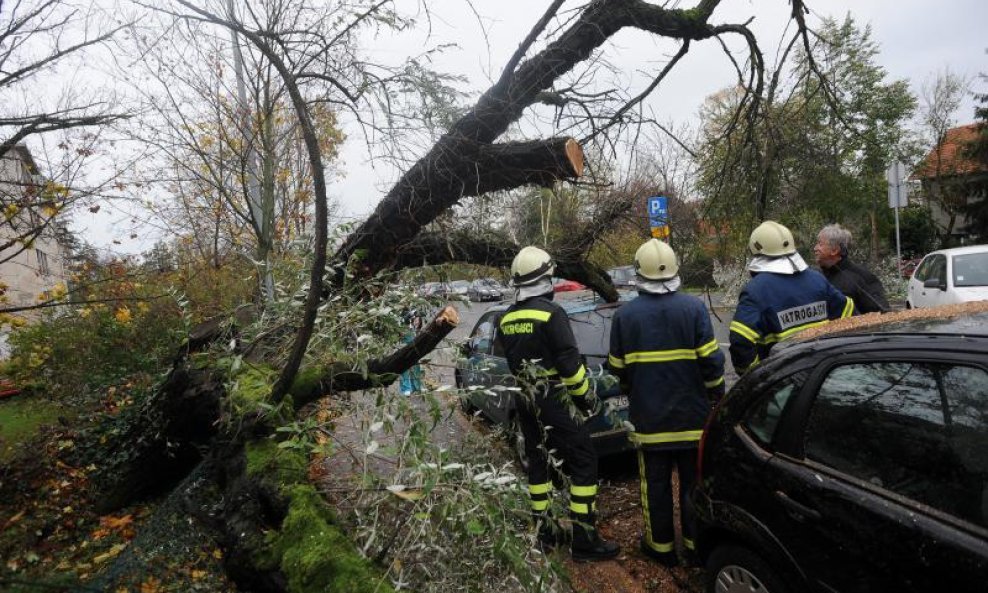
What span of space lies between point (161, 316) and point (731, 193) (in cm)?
742

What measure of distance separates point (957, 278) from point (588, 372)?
6788mm

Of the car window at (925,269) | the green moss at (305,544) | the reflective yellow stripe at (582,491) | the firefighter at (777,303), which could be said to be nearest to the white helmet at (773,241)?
the firefighter at (777,303)

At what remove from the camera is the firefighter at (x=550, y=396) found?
134 inches

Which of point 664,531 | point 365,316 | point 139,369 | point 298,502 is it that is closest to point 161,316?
point 139,369

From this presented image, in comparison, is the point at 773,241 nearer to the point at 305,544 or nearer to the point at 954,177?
the point at 305,544

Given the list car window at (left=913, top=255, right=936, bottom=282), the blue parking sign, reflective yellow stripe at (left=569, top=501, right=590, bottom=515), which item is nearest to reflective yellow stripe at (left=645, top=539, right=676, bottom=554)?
reflective yellow stripe at (left=569, top=501, right=590, bottom=515)

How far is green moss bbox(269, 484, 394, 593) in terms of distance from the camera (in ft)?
6.43

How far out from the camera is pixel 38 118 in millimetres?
4270

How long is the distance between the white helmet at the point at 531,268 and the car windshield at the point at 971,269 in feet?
23.7

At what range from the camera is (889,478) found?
1.88 metres

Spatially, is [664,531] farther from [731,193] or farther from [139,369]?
[139,369]

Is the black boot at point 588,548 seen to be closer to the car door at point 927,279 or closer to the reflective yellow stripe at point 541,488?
the reflective yellow stripe at point 541,488

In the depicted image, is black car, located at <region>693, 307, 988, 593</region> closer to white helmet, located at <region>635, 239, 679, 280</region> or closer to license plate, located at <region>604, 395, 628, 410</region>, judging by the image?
white helmet, located at <region>635, 239, 679, 280</region>

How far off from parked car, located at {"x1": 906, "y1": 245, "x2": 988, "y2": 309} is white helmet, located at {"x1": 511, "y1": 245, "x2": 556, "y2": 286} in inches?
260
